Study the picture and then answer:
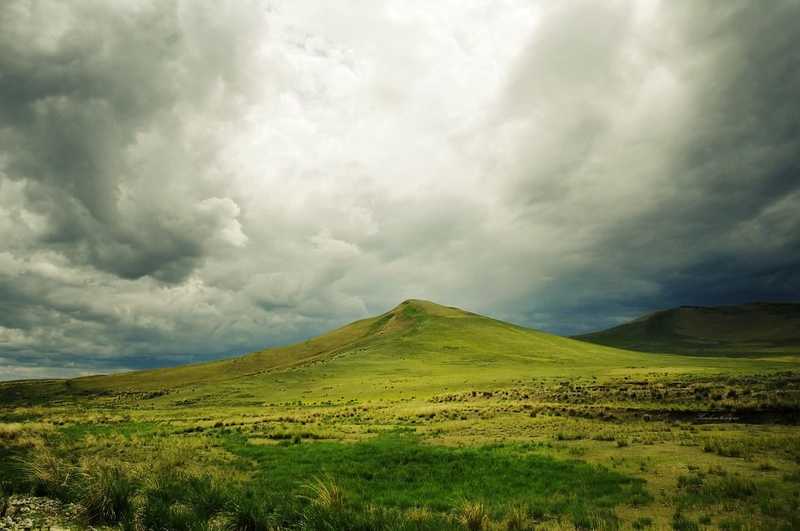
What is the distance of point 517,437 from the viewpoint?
30.6 meters

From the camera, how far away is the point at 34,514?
1237cm

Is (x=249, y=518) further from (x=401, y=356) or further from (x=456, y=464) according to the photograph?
(x=401, y=356)

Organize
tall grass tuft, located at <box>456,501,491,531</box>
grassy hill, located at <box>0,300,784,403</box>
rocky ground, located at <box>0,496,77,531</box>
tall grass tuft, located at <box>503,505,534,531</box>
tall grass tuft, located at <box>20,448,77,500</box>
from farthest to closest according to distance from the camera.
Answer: grassy hill, located at <box>0,300,784,403</box> → tall grass tuft, located at <box>20,448,77,500</box> → tall grass tuft, located at <box>503,505,534,531</box> → tall grass tuft, located at <box>456,501,491,531</box> → rocky ground, located at <box>0,496,77,531</box>

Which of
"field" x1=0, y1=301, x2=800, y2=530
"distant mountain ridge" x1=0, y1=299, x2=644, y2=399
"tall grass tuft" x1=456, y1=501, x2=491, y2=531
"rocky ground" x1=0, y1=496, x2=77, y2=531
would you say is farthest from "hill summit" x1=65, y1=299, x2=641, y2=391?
"tall grass tuft" x1=456, y1=501, x2=491, y2=531

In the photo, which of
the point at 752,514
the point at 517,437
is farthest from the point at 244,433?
the point at 752,514

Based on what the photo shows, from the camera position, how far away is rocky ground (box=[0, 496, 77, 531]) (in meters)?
11.4

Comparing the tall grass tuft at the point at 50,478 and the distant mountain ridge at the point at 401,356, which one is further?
the distant mountain ridge at the point at 401,356

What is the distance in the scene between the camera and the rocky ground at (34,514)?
11.4 m

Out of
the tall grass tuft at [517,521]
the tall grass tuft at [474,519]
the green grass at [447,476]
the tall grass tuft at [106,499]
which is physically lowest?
the green grass at [447,476]

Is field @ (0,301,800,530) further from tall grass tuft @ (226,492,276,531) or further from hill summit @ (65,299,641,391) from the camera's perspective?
hill summit @ (65,299,641,391)

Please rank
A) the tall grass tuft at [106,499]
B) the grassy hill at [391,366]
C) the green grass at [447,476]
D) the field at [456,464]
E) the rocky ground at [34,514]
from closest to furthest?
the rocky ground at [34,514], the tall grass tuft at [106,499], the field at [456,464], the green grass at [447,476], the grassy hill at [391,366]

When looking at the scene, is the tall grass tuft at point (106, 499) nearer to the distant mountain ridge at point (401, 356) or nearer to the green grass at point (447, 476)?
the green grass at point (447, 476)

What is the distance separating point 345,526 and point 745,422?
36049 millimetres

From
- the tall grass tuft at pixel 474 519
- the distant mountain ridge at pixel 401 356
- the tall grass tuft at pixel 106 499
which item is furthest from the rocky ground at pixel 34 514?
the distant mountain ridge at pixel 401 356
